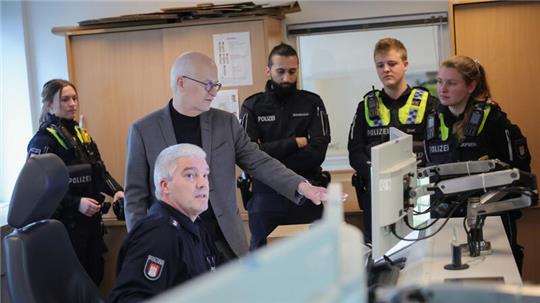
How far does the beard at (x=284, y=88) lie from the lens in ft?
13.3

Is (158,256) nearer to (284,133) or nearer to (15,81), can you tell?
(284,133)

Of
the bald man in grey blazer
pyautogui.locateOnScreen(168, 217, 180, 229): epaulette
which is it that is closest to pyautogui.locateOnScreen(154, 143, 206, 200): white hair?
pyautogui.locateOnScreen(168, 217, 180, 229): epaulette

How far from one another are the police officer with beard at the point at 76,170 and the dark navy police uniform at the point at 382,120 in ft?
4.72

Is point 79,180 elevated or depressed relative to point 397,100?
depressed

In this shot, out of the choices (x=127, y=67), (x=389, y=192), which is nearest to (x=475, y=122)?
(x=389, y=192)

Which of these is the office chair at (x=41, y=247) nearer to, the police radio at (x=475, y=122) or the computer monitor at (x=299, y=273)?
the computer monitor at (x=299, y=273)

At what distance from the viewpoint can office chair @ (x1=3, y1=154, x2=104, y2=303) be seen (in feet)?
7.15

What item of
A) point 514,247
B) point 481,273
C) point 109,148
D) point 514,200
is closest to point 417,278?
point 481,273

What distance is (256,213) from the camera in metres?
3.99

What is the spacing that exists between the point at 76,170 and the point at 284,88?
138 centimetres

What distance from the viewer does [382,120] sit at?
382cm

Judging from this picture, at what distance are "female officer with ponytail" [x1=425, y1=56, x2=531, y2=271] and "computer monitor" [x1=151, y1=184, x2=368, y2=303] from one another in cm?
257

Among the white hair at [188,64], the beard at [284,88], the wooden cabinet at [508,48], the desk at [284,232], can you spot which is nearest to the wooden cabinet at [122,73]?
the beard at [284,88]

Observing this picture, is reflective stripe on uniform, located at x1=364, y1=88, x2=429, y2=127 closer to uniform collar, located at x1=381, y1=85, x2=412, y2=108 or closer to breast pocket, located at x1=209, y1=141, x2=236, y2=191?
uniform collar, located at x1=381, y1=85, x2=412, y2=108
